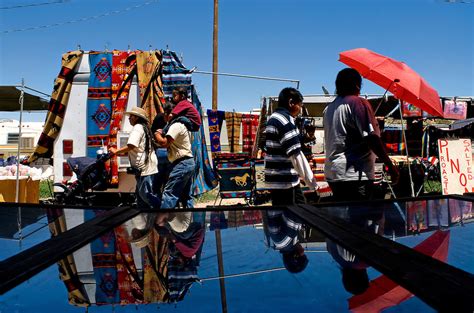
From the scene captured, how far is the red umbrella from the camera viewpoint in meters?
5.75

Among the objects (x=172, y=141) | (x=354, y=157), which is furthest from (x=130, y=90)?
(x=354, y=157)

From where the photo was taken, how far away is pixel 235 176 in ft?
24.0

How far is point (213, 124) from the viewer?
10.7 metres

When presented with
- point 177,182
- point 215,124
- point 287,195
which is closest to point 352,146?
point 287,195

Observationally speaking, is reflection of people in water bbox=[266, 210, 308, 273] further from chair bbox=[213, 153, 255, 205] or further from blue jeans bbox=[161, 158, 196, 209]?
chair bbox=[213, 153, 255, 205]

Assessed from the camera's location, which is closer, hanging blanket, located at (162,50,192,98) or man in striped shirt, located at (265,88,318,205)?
man in striped shirt, located at (265,88,318,205)

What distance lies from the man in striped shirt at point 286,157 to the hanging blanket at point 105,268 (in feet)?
6.54

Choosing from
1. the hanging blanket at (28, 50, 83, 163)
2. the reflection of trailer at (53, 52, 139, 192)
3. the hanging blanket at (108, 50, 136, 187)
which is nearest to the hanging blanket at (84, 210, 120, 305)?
the reflection of trailer at (53, 52, 139, 192)

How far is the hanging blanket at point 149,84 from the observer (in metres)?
7.54

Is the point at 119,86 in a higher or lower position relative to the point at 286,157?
higher

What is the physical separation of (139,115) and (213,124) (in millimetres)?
5876

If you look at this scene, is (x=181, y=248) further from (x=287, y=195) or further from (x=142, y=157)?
(x=142, y=157)

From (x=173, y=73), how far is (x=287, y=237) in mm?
6924

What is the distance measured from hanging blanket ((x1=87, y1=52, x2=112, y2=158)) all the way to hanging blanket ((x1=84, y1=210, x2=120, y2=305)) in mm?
6202
